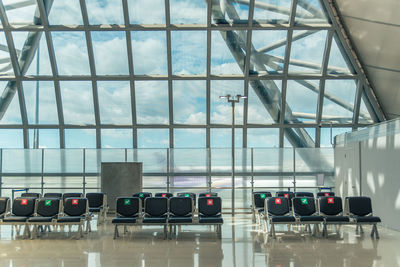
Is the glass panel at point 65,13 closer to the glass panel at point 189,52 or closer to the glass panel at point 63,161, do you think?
the glass panel at point 189,52

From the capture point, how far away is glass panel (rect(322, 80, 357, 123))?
14328mm

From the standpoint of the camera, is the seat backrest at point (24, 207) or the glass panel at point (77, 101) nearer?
the seat backrest at point (24, 207)

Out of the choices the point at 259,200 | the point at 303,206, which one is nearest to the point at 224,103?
the point at 259,200

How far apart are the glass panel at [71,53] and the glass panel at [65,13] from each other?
1.25 ft

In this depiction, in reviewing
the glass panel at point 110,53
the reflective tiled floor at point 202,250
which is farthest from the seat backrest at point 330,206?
the glass panel at point 110,53

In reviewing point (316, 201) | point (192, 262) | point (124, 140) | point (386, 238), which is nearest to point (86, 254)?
point (192, 262)

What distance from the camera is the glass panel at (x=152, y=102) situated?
46.9 feet

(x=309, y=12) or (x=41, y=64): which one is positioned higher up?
(x=309, y=12)

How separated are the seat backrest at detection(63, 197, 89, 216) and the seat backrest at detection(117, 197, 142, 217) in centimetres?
75

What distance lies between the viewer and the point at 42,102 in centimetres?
1447

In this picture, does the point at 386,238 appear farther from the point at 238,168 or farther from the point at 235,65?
the point at 235,65

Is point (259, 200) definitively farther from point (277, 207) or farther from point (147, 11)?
point (147, 11)

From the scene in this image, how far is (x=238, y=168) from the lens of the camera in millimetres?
14445

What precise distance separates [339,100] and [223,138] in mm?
4101
